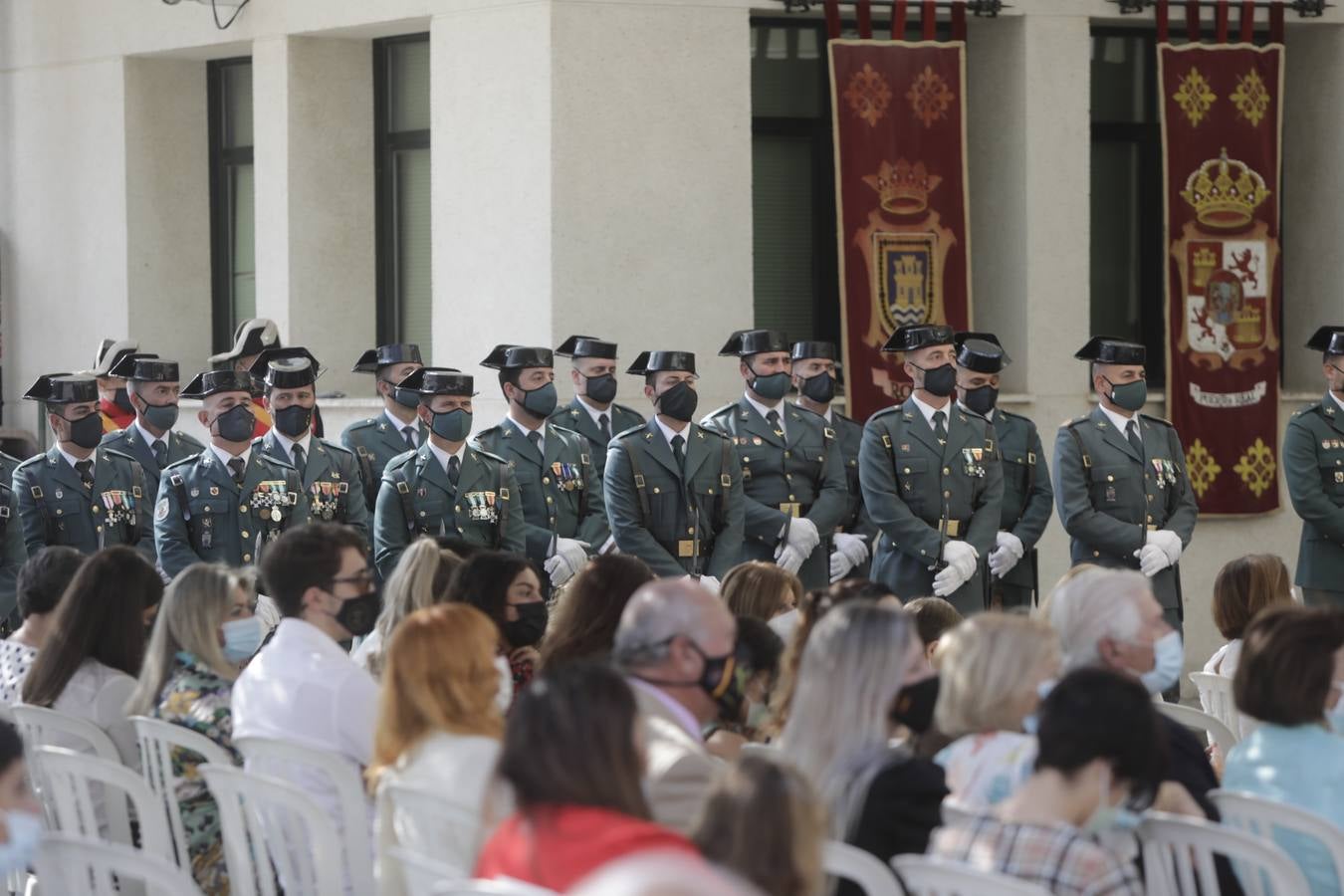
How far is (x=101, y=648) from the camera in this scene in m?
4.92

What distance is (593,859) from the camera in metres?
2.59

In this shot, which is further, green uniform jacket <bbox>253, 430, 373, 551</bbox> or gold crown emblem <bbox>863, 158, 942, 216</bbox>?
gold crown emblem <bbox>863, 158, 942, 216</bbox>

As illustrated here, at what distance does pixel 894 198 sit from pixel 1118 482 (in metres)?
2.76

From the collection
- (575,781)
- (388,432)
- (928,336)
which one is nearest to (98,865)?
(575,781)

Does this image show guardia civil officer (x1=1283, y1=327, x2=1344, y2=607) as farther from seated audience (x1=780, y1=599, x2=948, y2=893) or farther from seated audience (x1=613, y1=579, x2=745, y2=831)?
seated audience (x1=780, y1=599, x2=948, y2=893)

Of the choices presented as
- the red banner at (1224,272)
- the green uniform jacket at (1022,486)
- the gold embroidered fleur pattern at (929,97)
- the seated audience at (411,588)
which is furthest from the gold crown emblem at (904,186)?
the seated audience at (411,588)

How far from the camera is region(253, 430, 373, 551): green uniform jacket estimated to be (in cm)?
812

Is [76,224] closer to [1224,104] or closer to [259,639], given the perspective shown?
[1224,104]

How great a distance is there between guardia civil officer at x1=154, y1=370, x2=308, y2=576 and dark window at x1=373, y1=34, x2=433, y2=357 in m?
3.69

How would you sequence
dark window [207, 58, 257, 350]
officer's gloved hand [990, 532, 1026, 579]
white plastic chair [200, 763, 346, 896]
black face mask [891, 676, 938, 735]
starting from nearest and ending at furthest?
white plastic chair [200, 763, 346, 896] → black face mask [891, 676, 938, 735] → officer's gloved hand [990, 532, 1026, 579] → dark window [207, 58, 257, 350]

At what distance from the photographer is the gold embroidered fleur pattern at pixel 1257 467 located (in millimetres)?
11055

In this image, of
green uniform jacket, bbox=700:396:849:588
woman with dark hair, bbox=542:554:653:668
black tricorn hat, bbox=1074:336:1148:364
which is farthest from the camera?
green uniform jacket, bbox=700:396:849:588

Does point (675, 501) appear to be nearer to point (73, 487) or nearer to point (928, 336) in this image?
point (928, 336)

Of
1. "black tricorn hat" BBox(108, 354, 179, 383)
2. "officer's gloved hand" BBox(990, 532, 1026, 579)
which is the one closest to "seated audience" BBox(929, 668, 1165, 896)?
"officer's gloved hand" BBox(990, 532, 1026, 579)
